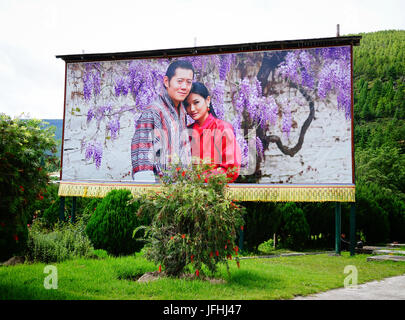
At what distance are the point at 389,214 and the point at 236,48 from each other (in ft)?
38.5

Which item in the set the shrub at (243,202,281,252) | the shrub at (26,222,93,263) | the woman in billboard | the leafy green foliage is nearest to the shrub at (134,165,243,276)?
the leafy green foliage

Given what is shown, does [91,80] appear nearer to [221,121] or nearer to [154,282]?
[221,121]

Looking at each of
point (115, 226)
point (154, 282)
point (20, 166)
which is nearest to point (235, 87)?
point (115, 226)

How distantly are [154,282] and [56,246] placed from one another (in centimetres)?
367

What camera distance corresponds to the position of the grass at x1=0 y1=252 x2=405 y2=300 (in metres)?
6.71

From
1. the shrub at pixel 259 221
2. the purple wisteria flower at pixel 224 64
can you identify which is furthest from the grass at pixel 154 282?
the purple wisteria flower at pixel 224 64

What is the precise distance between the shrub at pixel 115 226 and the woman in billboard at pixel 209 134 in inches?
126

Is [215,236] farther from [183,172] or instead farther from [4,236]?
[4,236]

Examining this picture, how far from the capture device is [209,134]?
13258 mm

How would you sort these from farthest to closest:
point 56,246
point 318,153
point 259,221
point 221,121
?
point 259,221 < point 221,121 < point 318,153 < point 56,246

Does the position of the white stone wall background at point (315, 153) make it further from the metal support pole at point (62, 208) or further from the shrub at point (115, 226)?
the shrub at point (115, 226)

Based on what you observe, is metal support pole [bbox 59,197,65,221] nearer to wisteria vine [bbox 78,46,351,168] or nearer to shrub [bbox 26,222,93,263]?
wisteria vine [bbox 78,46,351,168]

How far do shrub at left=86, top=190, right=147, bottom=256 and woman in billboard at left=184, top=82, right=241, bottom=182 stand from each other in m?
3.21

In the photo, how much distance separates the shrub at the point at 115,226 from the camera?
35.4 ft
